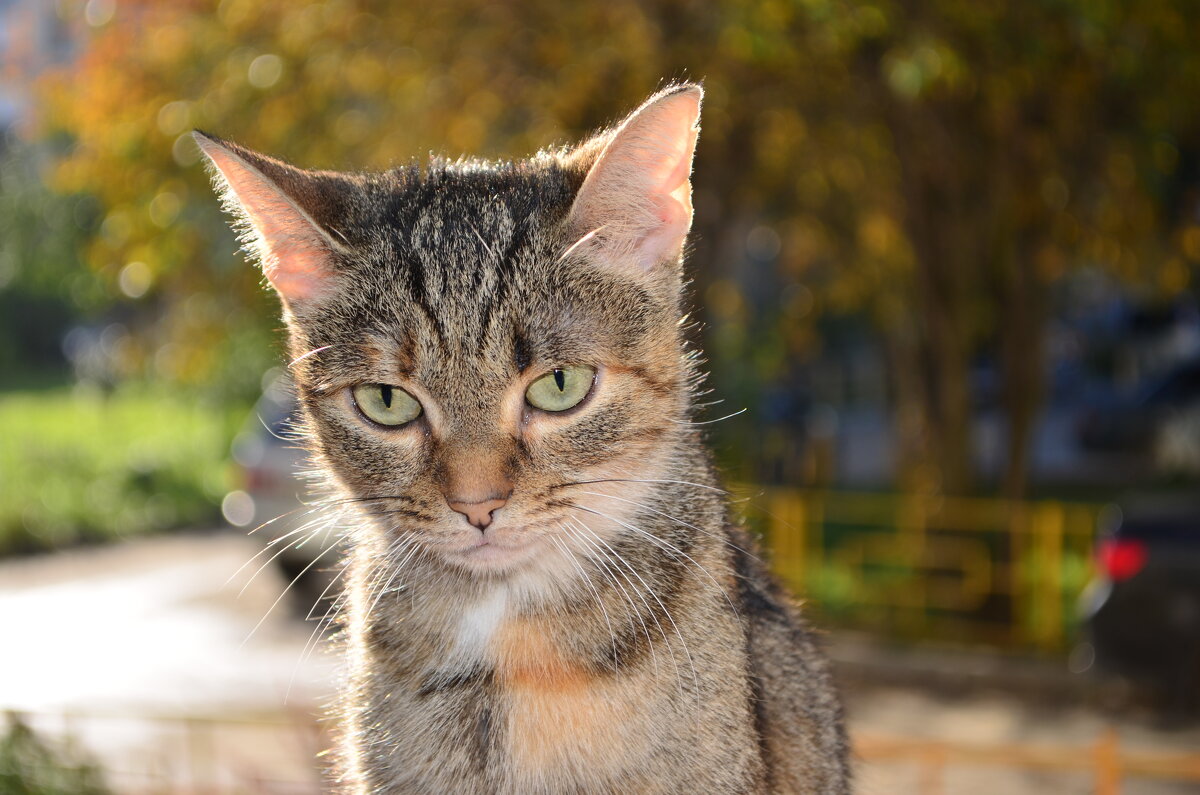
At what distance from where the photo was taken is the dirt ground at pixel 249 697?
235 inches

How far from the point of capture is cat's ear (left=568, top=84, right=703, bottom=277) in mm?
2270

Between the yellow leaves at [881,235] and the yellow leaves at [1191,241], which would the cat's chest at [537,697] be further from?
the yellow leaves at [1191,241]

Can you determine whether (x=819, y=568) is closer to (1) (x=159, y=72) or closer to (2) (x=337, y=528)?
(1) (x=159, y=72)

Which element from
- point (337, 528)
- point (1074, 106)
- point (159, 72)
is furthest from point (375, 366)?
point (1074, 106)

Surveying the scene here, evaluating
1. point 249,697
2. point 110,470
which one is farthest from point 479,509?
point 110,470

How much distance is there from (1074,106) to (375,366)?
7.81 metres

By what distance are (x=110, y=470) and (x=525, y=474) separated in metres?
14.2

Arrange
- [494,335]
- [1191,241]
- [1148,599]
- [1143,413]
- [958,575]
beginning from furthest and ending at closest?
[1143,413], [1191,241], [958,575], [1148,599], [494,335]

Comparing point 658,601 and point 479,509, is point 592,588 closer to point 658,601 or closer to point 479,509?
point 658,601

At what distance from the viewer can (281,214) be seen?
2410 mm

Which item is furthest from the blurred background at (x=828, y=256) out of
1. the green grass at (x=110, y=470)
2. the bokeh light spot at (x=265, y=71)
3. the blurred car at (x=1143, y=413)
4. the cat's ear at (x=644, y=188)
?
the blurred car at (x=1143, y=413)

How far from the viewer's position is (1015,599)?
8.87 meters

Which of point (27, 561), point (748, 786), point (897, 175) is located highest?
point (897, 175)

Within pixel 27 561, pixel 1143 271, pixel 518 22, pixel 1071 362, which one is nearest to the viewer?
pixel 518 22
